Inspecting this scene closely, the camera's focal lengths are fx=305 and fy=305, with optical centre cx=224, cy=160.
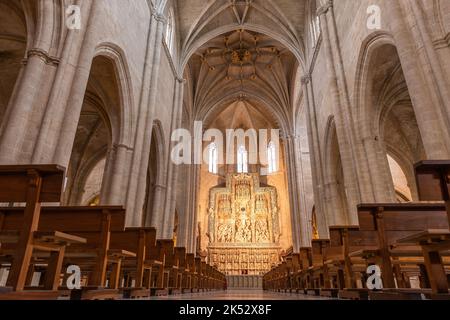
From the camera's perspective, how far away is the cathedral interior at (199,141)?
3717mm

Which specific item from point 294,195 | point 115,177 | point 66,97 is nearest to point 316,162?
point 294,195

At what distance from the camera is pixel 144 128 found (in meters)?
10.9

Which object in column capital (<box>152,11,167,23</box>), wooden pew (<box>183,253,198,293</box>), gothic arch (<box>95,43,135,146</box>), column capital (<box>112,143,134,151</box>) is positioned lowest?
wooden pew (<box>183,253,198,293</box>)

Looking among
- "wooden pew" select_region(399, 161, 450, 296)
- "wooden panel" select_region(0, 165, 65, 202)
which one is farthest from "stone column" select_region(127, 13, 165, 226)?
"wooden pew" select_region(399, 161, 450, 296)

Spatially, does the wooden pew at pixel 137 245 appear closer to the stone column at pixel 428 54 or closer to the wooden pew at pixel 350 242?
the wooden pew at pixel 350 242

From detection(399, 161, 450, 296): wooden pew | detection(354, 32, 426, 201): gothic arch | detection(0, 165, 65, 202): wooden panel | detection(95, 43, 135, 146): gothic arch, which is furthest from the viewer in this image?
detection(95, 43, 135, 146): gothic arch

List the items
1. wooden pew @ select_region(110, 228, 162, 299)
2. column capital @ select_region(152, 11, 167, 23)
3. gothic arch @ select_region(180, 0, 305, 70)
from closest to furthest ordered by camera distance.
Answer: wooden pew @ select_region(110, 228, 162, 299) < column capital @ select_region(152, 11, 167, 23) < gothic arch @ select_region(180, 0, 305, 70)

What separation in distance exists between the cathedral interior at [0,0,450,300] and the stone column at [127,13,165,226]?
5 centimetres

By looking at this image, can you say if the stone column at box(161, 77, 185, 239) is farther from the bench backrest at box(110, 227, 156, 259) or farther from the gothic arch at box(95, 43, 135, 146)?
the bench backrest at box(110, 227, 156, 259)

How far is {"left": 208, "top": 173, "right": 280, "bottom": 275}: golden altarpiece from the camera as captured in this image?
2283 centimetres

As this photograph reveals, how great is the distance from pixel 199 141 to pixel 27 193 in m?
21.4

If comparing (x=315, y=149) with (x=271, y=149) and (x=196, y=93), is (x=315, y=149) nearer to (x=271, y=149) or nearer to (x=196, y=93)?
(x=196, y=93)

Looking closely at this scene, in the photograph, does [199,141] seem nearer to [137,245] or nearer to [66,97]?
[66,97]

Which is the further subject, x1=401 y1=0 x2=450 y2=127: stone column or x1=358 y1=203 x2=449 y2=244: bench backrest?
x1=401 y1=0 x2=450 y2=127: stone column
